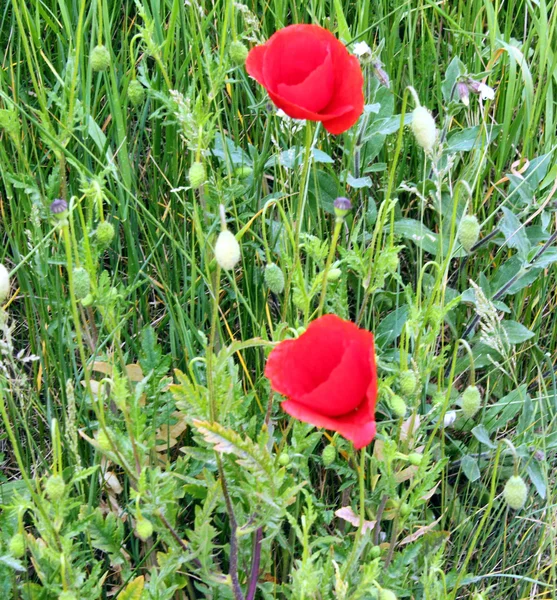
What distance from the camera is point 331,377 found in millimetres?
790

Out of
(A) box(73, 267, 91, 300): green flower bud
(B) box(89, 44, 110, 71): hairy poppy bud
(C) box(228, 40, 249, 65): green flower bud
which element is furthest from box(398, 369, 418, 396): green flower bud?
(B) box(89, 44, 110, 71): hairy poppy bud

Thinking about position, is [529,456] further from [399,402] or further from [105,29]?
[105,29]

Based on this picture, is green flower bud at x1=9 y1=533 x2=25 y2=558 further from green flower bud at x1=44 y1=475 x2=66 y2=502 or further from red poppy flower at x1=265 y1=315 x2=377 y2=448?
red poppy flower at x1=265 y1=315 x2=377 y2=448

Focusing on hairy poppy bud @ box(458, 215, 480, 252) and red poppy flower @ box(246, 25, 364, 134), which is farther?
hairy poppy bud @ box(458, 215, 480, 252)

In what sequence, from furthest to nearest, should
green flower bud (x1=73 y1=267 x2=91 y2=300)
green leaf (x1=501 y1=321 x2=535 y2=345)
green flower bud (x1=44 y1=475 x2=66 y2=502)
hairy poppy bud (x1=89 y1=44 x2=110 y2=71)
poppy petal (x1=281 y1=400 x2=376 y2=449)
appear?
green leaf (x1=501 y1=321 x2=535 y2=345) < hairy poppy bud (x1=89 y1=44 x2=110 y2=71) < green flower bud (x1=73 y1=267 x2=91 y2=300) < green flower bud (x1=44 y1=475 x2=66 y2=502) < poppy petal (x1=281 y1=400 x2=376 y2=449)

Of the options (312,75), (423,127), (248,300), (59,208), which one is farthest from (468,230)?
(59,208)

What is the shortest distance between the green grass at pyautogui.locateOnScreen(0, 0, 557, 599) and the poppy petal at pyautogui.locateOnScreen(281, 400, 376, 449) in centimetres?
18

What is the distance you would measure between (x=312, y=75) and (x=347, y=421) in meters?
0.39

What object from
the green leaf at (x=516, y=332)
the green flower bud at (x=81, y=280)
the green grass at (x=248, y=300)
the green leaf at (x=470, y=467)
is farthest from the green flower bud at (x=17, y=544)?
the green leaf at (x=516, y=332)

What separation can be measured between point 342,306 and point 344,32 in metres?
0.50

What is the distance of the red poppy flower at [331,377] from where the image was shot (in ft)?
2.58

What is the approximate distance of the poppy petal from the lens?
30.3 inches

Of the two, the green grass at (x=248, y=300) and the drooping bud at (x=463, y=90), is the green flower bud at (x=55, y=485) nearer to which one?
the green grass at (x=248, y=300)

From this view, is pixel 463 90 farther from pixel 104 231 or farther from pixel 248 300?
pixel 104 231
